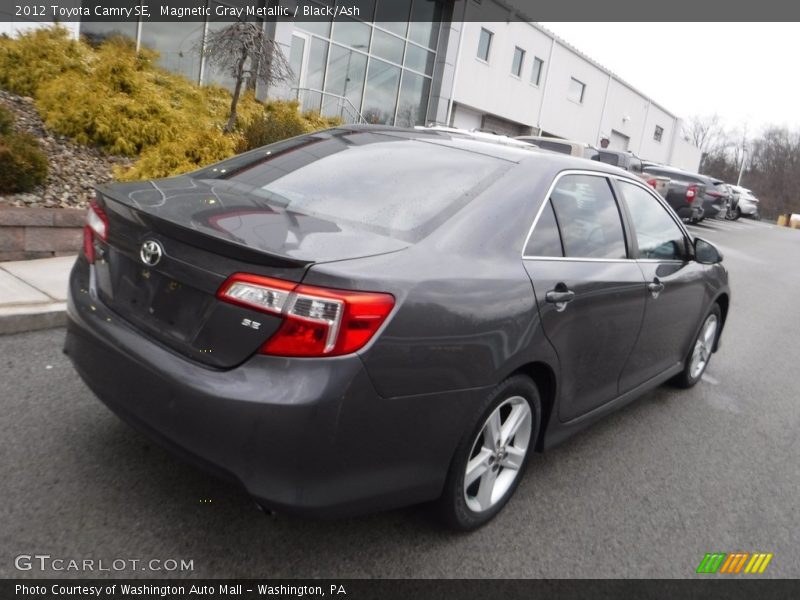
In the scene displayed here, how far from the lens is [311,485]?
228 centimetres

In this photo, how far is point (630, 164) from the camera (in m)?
18.8

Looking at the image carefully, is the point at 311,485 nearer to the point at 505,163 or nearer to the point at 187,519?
the point at 187,519

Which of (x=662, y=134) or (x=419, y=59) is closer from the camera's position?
(x=419, y=59)

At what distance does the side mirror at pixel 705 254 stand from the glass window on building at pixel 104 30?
1160 centimetres

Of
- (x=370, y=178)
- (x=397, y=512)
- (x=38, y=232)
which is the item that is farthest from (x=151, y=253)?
(x=38, y=232)

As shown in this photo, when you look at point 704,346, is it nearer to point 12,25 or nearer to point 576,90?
point 12,25

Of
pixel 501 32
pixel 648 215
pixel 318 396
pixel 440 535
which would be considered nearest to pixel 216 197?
pixel 318 396

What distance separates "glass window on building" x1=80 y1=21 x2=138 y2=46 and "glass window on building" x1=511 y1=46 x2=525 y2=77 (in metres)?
19.1

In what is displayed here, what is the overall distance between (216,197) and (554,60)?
106ft

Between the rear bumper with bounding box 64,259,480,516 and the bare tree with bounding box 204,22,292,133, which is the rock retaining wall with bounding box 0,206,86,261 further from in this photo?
the bare tree with bounding box 204,22,292,133

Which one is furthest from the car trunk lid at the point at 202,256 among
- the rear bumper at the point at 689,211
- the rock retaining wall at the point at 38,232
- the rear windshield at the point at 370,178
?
the rear bumper at the point at 689,211

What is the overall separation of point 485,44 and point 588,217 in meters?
25.8

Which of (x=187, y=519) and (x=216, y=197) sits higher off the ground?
(x=216, y=197)

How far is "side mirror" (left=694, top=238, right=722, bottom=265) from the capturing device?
457 cm
